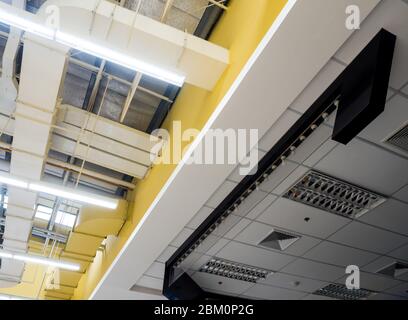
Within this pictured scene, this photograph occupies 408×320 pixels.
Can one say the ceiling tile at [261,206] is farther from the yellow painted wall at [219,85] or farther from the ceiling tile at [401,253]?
the ceiling tile at [401,253]

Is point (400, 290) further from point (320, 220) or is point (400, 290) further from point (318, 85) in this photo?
point (318, 85)

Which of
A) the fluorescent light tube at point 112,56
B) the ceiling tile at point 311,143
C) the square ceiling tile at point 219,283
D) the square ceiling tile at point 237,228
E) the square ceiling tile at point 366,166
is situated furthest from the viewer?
the square ceiling tile at point 219,283

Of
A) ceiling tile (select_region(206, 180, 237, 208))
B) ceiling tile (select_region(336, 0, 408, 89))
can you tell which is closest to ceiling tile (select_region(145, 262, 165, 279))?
ceiling tile (select_region(206, 180, 237, 208))

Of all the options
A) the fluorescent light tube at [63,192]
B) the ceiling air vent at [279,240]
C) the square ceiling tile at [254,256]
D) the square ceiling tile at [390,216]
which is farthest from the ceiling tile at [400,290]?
the fluorescent light tube at [63,192]

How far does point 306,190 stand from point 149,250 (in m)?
2.16

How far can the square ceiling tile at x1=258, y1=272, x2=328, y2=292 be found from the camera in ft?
16.7

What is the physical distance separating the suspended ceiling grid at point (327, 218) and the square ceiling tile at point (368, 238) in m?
0.01

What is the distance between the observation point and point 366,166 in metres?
3.15

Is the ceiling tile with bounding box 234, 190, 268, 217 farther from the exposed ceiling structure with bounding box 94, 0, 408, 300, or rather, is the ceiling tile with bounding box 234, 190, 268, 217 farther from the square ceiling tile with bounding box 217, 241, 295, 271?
the square ceiling tile with bounding box 217, 241, 295, 271

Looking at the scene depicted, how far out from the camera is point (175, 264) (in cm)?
476

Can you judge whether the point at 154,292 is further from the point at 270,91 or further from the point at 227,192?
the point at 270,91

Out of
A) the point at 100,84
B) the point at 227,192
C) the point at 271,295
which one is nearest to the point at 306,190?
the point at 227,192

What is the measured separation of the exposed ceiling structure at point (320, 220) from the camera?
8.38ft

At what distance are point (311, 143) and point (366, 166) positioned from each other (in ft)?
2.01
